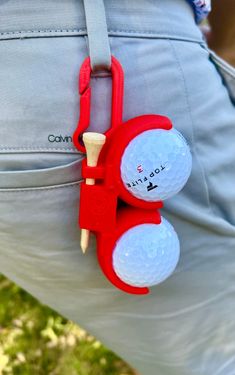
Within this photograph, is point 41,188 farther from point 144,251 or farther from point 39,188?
point 144,251

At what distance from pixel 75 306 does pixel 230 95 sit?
431mm

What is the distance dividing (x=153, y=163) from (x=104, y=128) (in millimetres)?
89

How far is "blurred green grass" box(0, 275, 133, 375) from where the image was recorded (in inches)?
51.0

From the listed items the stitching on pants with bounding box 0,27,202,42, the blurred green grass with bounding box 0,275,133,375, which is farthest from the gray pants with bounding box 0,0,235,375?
the blurred green grass with bounding box 0,275,133,375

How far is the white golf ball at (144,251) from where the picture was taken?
27.3 inches

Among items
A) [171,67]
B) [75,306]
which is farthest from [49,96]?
[75,306]

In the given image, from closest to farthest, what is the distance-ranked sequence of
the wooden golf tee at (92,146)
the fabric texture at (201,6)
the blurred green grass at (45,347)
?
the wooden golf tee at (92,146)
the fabric texture at (201,6)
the blurred green grass at (45,347)

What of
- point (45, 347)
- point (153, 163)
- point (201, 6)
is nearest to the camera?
point (153, 163)

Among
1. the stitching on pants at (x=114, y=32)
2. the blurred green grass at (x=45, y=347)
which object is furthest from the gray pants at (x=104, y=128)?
the blurred green grass at (x=45, y=347)

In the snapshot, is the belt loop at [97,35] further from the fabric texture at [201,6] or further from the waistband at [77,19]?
the fabric texture at [201,6]

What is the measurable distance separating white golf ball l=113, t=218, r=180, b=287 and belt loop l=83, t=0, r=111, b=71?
22cm

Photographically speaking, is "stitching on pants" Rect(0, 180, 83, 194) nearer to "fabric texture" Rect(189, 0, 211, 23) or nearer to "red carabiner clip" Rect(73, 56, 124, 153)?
"red carabiner clip" Rect(73, 56, 124, 153)

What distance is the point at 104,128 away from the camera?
0.69 meters

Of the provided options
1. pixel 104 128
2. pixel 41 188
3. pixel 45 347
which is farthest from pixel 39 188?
pixel 45 347
